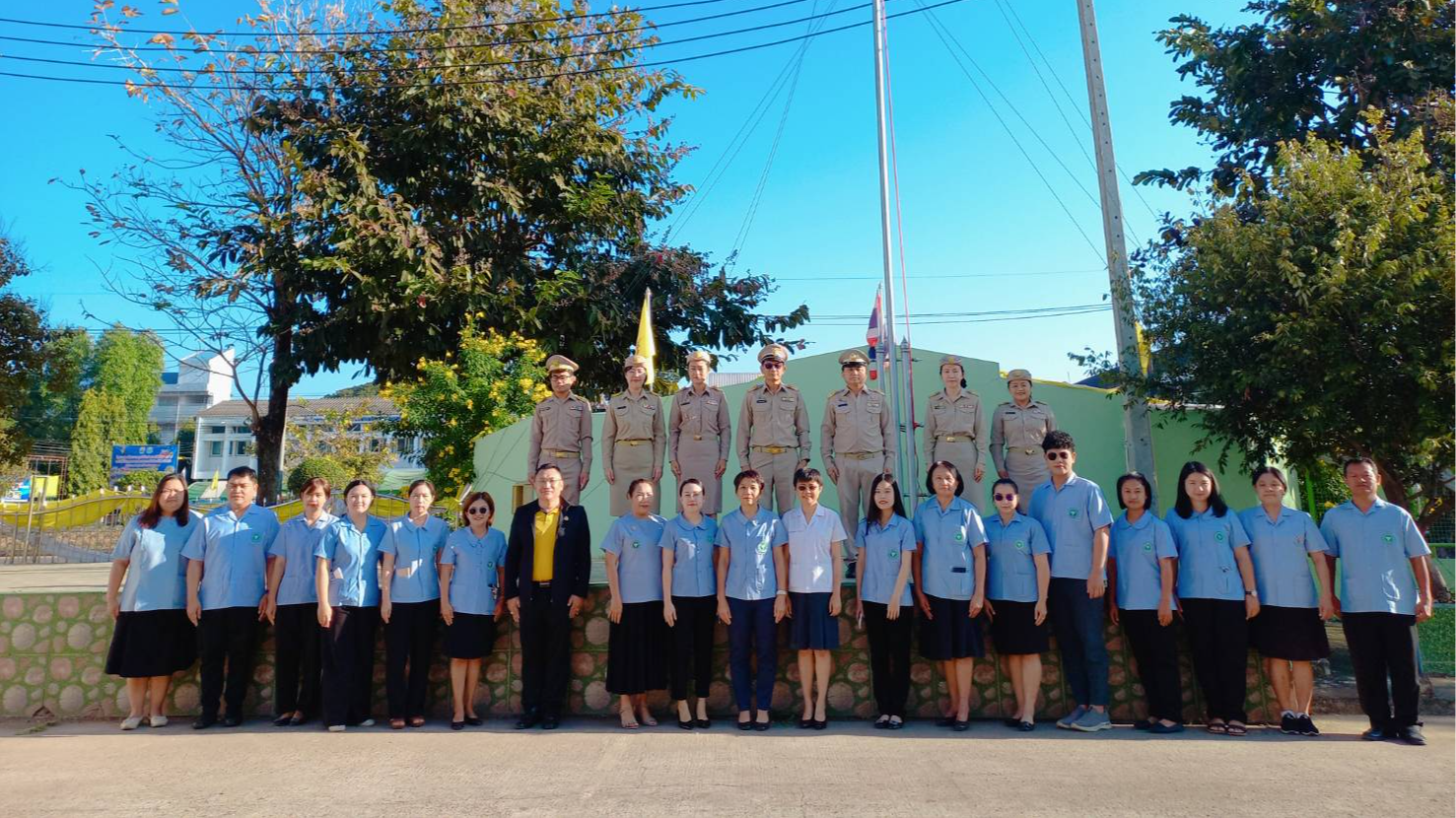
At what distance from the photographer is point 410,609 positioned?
5.89 metres

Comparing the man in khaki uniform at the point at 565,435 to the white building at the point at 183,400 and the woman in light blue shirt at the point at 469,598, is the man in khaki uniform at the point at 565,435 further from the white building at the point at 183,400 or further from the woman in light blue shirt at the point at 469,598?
the white building at the point at 183,400

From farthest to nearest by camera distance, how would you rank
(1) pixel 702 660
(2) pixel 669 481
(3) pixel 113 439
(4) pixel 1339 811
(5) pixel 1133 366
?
(3) pixel 113 439, (2) pixel 669 481, (5) pixel 1133 366, (1) pixel 702 660, (4) pixel 1339 811

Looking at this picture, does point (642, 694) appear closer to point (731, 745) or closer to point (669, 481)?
point (731, 745)

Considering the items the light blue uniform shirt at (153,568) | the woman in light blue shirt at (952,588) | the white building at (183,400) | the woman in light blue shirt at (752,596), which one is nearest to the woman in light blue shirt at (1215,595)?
the woman in light blue shirt at (952,588)

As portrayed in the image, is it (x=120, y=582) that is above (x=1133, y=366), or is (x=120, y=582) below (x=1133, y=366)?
below

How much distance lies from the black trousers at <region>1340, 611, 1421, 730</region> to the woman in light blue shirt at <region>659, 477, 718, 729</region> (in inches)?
158

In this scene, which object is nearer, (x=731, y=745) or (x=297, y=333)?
(x=731, y=745)

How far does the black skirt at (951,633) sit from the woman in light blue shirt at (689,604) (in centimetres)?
142

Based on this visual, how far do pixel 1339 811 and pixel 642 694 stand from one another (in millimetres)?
3804

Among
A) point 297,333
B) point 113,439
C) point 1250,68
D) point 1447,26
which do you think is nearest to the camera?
point 1447,26

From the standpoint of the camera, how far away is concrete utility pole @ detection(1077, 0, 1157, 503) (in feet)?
25.0

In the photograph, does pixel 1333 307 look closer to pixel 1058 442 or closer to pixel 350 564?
pixel 1058 442

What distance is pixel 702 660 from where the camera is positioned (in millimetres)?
5734

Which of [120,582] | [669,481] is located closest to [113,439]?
[669,481]
